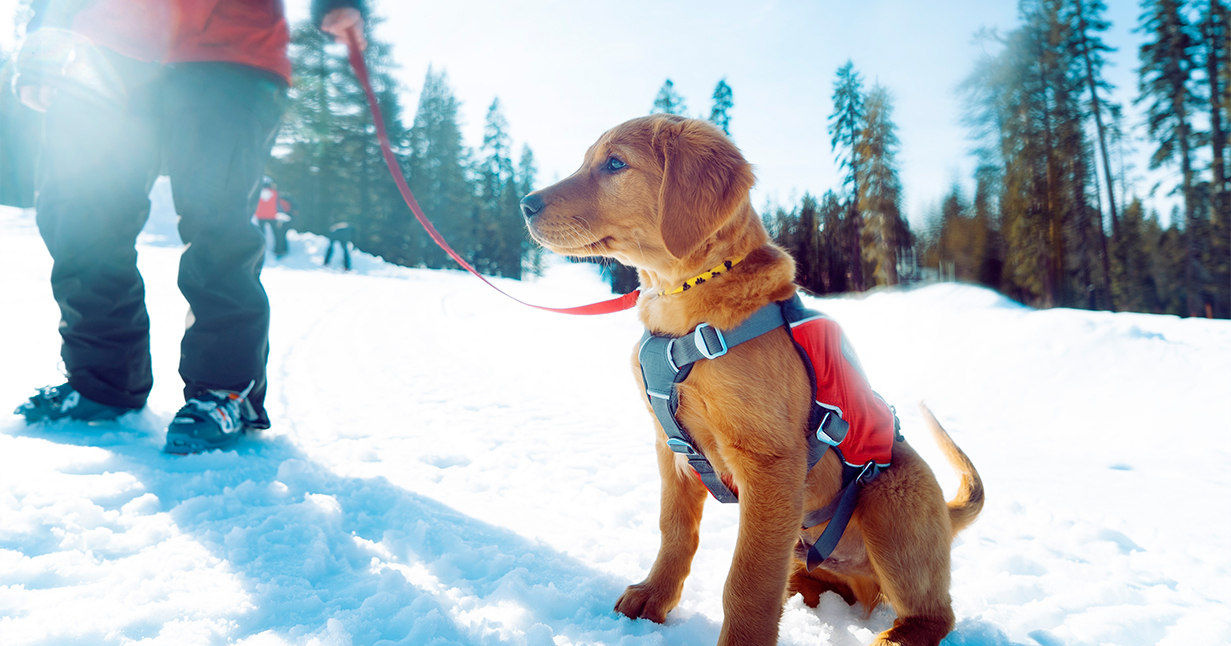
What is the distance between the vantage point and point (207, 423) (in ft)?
7.72

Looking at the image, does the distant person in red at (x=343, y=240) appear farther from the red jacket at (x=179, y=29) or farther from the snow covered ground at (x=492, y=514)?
the red jacket at (x=179, y=29)

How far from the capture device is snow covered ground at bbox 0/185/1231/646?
1.42 m

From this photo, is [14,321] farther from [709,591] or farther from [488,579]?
[709,591]

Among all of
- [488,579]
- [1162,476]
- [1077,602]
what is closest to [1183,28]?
[1162,476]

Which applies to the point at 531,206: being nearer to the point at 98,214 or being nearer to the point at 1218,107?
the point at 98,214

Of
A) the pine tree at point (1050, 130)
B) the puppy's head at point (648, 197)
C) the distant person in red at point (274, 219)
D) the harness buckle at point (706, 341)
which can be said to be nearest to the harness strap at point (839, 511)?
the harness buckle at point (706, 341)

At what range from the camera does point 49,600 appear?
4.20 ft

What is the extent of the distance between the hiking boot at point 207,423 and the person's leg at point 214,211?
0.16 feet

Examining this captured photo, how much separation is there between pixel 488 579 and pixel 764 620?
2.91 feet

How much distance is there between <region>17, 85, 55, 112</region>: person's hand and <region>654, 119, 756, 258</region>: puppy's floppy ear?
2821 millimetres

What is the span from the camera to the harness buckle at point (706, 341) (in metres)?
1.52

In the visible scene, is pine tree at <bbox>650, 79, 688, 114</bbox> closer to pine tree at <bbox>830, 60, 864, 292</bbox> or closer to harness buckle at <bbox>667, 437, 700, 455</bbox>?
pine tree at <bbox>830, 60, 864, 292</bbox>

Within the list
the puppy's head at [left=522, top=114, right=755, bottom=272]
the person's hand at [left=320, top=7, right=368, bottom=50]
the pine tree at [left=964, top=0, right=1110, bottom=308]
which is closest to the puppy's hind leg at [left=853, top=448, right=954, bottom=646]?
the puppy's head at [left=522, top=114, right=755, bottom=272]

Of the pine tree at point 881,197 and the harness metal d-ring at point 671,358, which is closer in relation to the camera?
the harness metal d-ring at point 671,358
